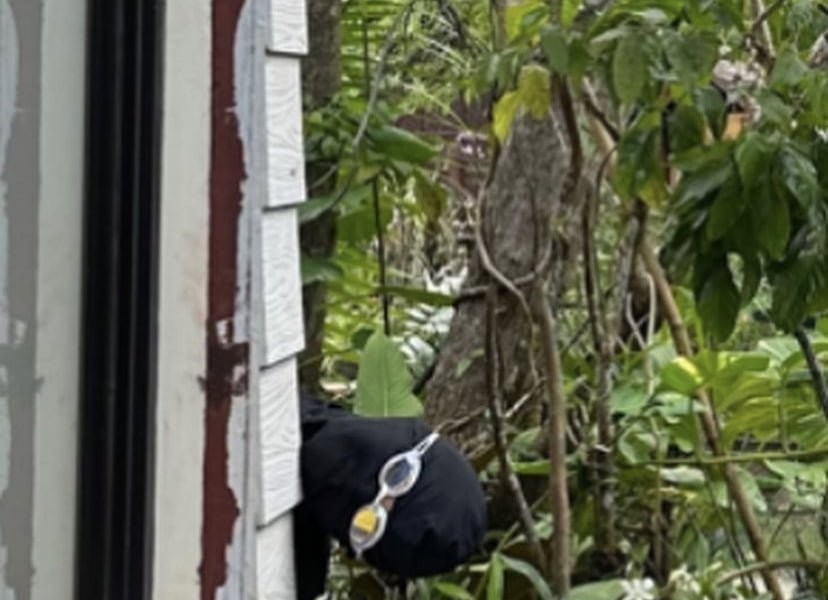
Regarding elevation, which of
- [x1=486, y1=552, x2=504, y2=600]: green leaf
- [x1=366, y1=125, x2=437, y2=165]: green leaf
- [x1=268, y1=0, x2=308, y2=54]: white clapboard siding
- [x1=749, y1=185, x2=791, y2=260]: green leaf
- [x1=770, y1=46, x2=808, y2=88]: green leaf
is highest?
[x1=366, y1=125, x2=437, y2=165]: green leaf

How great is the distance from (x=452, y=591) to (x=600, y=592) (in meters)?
0.21

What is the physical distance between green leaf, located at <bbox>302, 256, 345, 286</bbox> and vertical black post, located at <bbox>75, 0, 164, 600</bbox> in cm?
99

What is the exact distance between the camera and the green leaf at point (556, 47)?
162cm

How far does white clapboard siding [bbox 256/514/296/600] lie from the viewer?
102cm

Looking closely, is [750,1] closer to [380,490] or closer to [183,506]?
[380,490]

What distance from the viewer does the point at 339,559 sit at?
81.4 inches

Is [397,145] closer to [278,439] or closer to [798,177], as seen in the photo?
[798,177]

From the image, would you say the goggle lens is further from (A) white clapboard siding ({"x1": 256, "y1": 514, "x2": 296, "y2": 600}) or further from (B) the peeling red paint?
(B) the peeling red paint

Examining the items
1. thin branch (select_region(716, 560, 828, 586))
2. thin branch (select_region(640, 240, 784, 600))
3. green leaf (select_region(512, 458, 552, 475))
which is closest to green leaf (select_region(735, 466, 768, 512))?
thin branch (select_region(640, 240, 784, 600))

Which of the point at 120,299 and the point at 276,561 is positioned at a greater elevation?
the point at 120,299

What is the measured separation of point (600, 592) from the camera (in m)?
1.99

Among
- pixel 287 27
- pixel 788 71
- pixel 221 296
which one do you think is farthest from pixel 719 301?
pixel 221 296

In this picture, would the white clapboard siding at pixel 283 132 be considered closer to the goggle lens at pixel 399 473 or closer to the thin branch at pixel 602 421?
the goggle lens at pixel 399 473

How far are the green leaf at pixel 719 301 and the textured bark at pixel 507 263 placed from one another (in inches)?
30.2
